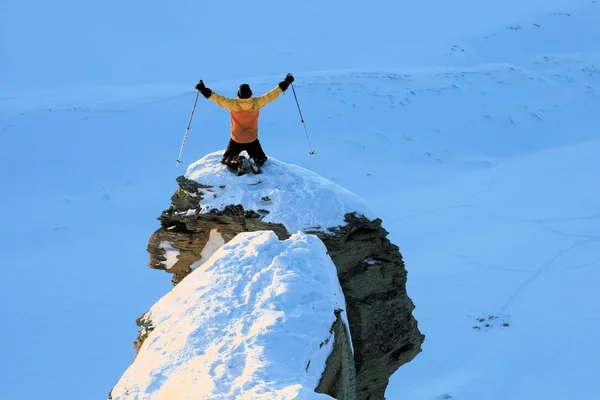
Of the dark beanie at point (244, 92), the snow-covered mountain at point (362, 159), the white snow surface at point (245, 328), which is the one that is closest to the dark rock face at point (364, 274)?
the dark beanie at point (244, 92)

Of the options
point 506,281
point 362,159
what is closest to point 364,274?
point 506,281

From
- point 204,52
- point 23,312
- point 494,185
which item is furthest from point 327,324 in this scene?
point 204,52

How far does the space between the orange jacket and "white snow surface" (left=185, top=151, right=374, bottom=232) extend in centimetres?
52

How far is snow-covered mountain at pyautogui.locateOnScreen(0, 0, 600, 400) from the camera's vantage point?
18625 mm

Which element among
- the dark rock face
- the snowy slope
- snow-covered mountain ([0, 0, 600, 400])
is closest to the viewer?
the dark rock face

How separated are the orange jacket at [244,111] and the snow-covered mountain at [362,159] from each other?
7.38m

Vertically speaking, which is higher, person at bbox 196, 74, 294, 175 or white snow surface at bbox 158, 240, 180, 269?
person at bbox 196, 74, 294, 175

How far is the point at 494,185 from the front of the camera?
27.6 meters

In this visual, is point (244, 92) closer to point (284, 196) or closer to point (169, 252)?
point (284, 196)

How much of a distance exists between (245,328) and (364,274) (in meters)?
3.90

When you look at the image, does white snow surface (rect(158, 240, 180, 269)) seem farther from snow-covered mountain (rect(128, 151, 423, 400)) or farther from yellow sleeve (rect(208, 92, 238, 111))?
yellow sleeve (rect(208, 92, 238, 111))

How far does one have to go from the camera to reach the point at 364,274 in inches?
427

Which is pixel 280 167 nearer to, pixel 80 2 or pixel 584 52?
pixel 584 52

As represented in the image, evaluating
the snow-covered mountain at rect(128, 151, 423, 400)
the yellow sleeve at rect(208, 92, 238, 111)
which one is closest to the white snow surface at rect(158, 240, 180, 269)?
the snow-covered mountain at rect(128, 151, 423, 400)
